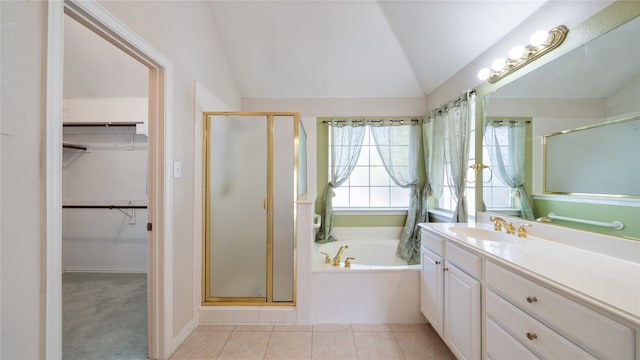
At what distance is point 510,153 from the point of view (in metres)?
1.74

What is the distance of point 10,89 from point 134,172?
2652mm

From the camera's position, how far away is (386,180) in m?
3.41

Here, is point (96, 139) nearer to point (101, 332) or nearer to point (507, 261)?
point (101, 332)

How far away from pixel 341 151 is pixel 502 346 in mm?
2557

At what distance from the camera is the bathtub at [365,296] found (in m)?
2.01

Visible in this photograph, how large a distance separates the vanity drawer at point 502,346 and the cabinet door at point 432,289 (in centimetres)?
45

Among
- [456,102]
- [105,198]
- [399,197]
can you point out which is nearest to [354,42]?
[456,102]

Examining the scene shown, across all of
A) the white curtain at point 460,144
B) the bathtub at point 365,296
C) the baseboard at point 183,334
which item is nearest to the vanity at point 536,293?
the bathtub at point 365,296

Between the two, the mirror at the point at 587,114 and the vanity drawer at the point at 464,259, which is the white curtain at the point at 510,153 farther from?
the vanity drawer at the point at 464,259

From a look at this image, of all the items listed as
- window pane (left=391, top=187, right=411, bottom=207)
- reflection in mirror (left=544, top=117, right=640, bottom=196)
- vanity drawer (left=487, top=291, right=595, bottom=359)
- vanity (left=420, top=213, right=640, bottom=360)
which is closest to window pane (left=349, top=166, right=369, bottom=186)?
window pane (left=391, top=187, right=411, bottom=207)

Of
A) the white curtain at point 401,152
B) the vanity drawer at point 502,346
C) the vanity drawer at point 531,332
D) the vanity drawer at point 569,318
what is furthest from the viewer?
the white curtain at point 401,152

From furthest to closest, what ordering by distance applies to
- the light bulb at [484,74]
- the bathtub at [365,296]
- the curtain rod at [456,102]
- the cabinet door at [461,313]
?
the curtain rod at [456,102] < the bathtub at [365,296] < the light bulb at [484,74] < the cabinet door at [461,313]

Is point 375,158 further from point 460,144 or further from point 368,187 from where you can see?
point 460,144

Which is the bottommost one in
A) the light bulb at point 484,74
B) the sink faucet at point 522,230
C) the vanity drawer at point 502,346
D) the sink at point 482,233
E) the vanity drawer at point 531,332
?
the vanity drawer at point 502,346
